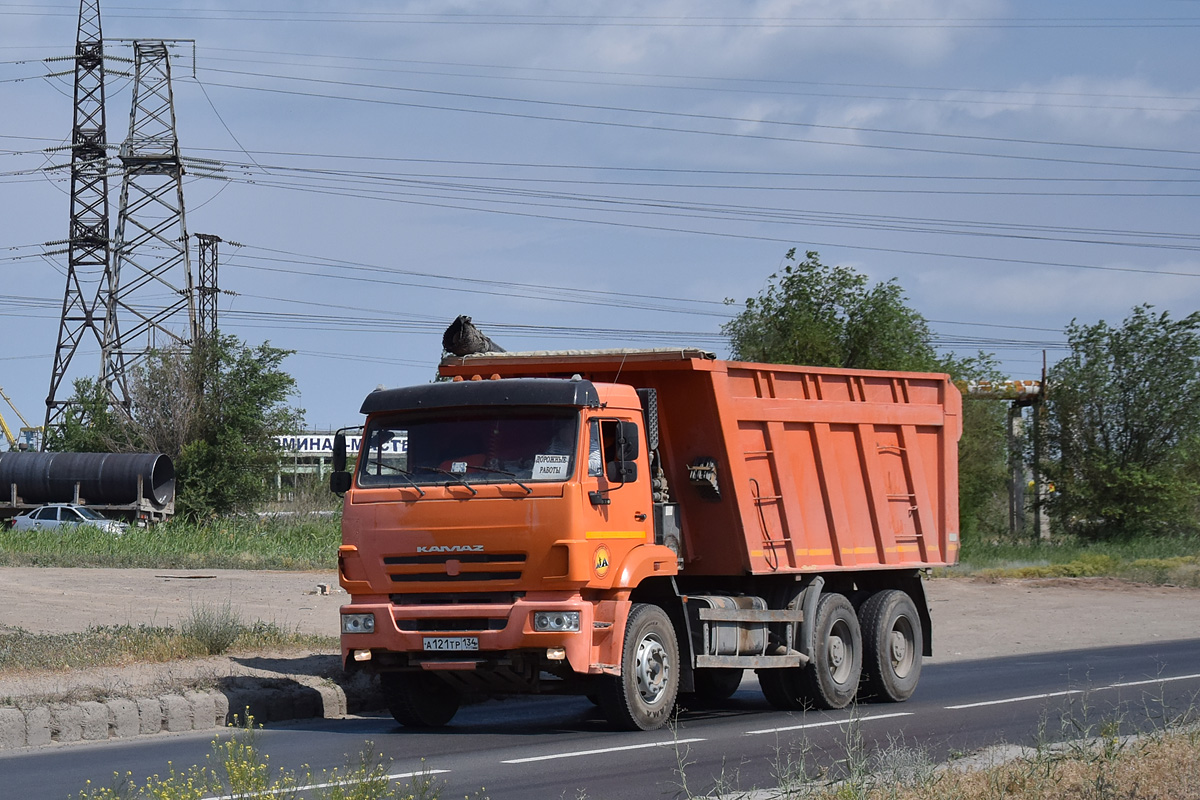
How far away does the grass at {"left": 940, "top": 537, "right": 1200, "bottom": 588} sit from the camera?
115 ft

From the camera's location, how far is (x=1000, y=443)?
1863 inches

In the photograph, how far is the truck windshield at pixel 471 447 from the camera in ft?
36.4

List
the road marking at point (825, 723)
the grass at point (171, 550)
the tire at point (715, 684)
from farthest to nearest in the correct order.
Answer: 1. the grass at point (171, 550)
2. the tire at point (715, 684)
3. the road marking at point (825, 723)

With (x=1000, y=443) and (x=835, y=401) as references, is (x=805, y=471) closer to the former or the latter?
(x=835, y=401)

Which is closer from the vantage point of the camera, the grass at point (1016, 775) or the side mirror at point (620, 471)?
the grass at point (1016, 775)

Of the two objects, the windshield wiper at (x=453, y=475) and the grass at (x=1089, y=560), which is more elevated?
the windshield wiper at (x=453, y=475)

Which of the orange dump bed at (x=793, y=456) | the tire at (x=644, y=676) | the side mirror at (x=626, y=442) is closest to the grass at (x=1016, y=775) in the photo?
the tire at (x=644, y=676)

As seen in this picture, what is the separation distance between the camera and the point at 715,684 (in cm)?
1448

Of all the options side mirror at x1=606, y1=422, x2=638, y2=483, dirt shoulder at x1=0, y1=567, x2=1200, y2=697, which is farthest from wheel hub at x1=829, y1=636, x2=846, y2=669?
dirt shoulder at x1=0, y1=567, x2=1200, y2=697

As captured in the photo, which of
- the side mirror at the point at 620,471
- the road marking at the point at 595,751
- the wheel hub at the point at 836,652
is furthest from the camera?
the wheel hub at the point at 836,652

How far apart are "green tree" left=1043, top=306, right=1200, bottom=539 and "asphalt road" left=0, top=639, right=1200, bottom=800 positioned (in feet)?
104

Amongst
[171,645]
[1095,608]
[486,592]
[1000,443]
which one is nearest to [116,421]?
[1000,443]

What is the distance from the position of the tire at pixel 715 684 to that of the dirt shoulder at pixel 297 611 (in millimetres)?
3802

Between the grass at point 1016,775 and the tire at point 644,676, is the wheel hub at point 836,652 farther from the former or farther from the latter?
the grass at point 1016,775
